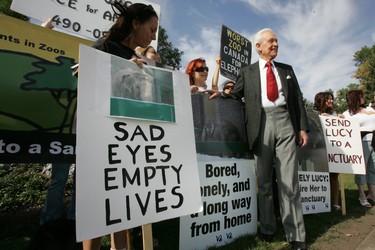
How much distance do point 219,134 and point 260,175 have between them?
1.93 ft

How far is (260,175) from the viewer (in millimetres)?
3027

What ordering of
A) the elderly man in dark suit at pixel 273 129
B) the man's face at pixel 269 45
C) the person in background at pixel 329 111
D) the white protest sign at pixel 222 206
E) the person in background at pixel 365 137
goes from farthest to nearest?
the person in background at pixel 365 137 → the person in background at pixel 329 111 → the man's face at pixel 269 45 → the elderly man in dark suit at pixel 273 129 → the white protest sign at pixel 222 206

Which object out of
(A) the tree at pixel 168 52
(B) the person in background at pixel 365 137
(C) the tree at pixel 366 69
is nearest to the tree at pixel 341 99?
(C) the tree at pixel 366 69

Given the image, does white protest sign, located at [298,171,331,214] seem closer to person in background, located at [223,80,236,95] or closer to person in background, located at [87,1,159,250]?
person in background, located at [223,80,236,95]

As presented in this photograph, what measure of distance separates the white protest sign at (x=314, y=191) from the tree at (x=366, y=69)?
4569 cm

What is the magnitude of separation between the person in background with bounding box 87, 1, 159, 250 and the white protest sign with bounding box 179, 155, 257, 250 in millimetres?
760

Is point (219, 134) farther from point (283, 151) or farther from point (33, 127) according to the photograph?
point (33, 127)

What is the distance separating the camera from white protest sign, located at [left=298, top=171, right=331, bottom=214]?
153 inches

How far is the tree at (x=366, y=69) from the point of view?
149 ft

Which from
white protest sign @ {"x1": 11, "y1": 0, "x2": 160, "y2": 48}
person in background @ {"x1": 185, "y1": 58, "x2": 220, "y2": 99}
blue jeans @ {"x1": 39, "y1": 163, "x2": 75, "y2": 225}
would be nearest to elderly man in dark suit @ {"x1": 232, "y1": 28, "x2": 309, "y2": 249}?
person in background @ {"x1": 185, "y1": 58, "x2": 220, "y2": 99}

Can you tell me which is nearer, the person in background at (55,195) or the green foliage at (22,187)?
the person in background at (55,195)

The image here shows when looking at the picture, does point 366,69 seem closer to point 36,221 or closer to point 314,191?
point 314,191

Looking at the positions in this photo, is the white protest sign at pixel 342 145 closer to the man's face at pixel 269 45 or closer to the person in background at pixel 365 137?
the person in background at pixel 365 137

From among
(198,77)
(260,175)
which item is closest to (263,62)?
(198,77)
